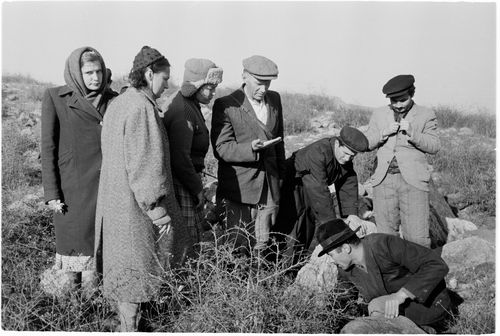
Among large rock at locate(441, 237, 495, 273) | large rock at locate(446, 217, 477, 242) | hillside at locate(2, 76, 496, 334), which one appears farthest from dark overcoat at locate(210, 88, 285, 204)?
large rock at locate(446, 217, 477, 242)

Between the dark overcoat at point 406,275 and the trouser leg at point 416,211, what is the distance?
28.6 inches

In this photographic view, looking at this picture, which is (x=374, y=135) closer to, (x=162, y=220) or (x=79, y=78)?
(x=162, y=220)

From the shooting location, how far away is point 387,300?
345 cm

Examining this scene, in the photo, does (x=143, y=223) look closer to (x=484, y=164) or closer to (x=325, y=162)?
(x=325, y=162)

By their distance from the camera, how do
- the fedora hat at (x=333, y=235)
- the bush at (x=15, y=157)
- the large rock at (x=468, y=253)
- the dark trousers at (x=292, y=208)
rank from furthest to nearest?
the bush at (x=15, y=157) → the large rock at (x=468, y=253) → the dark trousers at (x=292, y=208) → the fedora hat at (x=333, y=235)

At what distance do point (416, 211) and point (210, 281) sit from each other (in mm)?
1878

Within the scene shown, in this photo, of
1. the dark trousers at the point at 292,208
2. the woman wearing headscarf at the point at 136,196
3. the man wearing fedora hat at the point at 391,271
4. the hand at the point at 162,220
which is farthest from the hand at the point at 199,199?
the dark trousers at the point at 292,208

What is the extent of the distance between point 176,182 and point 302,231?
133 centimetres

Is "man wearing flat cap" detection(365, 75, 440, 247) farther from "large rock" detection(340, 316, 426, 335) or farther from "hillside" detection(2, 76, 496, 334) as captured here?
"large rock" detection(340, 316, 426, 335)

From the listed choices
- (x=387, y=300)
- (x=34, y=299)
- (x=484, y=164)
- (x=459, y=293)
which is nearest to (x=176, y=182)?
(x=34, y=299)

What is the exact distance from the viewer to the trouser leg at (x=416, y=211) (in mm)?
4305

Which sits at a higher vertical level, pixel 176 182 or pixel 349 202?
pixel 176 182

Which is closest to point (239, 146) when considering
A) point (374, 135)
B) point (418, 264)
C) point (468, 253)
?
point (374, 135)

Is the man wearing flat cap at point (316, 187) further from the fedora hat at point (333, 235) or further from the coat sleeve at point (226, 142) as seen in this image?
the fedora hat at point (333, 235)
